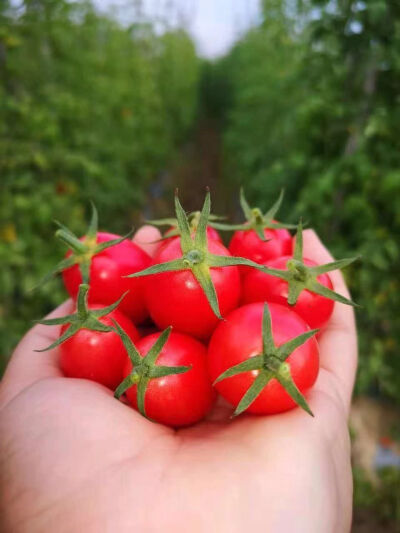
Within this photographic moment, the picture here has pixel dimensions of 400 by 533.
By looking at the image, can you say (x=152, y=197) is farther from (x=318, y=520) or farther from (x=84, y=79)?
(x=318, y=520)

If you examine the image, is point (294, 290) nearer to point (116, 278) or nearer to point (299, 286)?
point (299, 286)

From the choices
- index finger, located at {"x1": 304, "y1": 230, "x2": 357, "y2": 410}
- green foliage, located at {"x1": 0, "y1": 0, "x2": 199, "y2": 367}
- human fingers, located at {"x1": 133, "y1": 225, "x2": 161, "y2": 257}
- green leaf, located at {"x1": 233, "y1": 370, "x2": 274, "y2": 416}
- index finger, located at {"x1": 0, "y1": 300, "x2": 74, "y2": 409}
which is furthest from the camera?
green foliage, located at {"x1": 0, "y1": 0, "x2": 199, "y2": 367}

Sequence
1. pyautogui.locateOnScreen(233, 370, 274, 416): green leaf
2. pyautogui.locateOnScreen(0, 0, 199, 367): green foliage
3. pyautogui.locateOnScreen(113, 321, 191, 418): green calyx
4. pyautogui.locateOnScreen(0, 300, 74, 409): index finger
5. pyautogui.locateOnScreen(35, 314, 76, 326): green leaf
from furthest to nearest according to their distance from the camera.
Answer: pyautogui.locateOnScreen(0, 0, 199, 367): green foliage, pyautogui.locateOnScreen(0, 300, 74, 409): index finger, pyautogui.locateOnScreen(35, 314, 76, 326): green leaf, pyautogui.locateOnScreen(113, 321, 191, 418): green calyx, pyautogui.locateOnScreen(233, 370, 274, 416): green leaf

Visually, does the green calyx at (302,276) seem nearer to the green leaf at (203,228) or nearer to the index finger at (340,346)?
the green leaf at (203,228)

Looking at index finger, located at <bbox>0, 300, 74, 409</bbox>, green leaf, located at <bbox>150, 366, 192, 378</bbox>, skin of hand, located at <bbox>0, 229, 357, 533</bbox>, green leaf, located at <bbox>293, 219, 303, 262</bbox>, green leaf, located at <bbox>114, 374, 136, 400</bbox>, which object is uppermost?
green leaf, located at <bbox>293, 219, 303, 262</bbox>

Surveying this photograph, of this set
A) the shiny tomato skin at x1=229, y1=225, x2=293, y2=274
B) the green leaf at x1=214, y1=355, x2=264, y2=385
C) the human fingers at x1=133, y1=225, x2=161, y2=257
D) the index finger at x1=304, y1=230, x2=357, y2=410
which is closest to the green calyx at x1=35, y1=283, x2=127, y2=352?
the green leaf at x1=214, y1=355, x2=264, y2=385

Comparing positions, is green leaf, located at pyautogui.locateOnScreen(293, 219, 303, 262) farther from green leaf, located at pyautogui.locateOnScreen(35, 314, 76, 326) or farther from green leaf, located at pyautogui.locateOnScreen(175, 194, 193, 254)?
green leaf, located at pyautogui.locateOnScreen(35, 314, 76, 326)

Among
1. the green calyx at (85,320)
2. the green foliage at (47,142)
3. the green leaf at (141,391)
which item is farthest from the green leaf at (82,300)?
the green foliage at (47,142)
